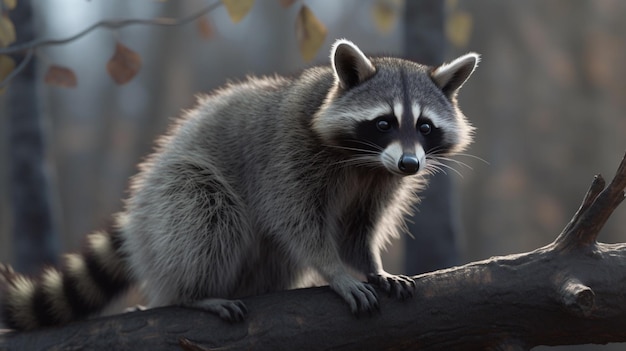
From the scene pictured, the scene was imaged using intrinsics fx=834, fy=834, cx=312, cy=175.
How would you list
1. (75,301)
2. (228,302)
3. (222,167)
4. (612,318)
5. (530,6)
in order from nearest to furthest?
(612,318), (228,302), (75,301), (222,167), (530,6)

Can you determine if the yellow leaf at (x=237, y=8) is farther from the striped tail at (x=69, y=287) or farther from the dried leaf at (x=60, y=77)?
the striped tail at (x=69, y=287)

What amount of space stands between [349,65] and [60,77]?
4.26 ft

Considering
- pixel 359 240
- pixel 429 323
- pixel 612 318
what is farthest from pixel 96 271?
pixel 612 318

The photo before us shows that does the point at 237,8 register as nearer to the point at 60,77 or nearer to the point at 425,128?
the point at 425,128

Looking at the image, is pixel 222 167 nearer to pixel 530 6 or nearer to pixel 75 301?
pixel 75 301

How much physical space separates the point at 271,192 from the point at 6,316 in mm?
1150

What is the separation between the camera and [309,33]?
3.57 m

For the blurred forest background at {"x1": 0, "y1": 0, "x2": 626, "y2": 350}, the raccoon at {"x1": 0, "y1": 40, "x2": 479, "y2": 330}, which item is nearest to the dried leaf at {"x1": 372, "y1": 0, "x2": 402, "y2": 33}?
the raccoon at {"x1": 0, "y1": 40, "x2": 479, "y2": 330}

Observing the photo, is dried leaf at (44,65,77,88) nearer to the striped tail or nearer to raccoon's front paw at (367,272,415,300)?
the striped tail

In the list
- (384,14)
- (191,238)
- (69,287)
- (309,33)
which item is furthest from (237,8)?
(384,14)

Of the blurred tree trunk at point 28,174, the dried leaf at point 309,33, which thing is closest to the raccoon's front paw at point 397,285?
the dried leaf at point 309,33

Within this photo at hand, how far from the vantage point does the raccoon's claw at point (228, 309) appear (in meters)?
3.09

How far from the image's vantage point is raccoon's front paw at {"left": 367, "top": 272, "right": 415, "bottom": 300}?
3.02 m

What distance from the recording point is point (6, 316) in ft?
10.7
